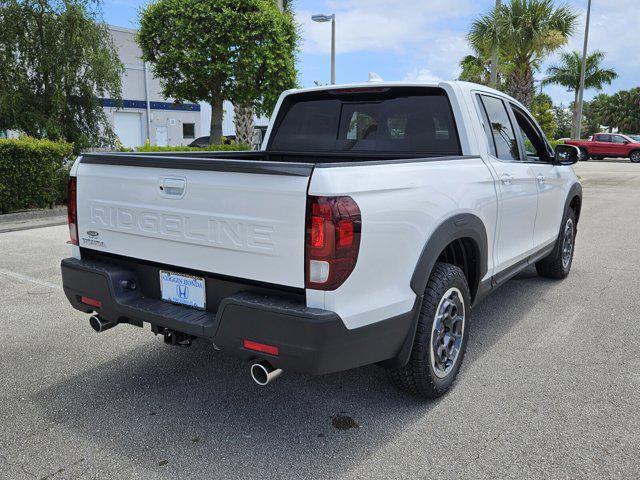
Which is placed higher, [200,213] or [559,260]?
[200,213]

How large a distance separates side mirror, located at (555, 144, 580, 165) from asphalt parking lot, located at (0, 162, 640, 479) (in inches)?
55.1

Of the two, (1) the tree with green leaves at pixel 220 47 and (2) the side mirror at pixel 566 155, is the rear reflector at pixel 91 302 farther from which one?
(1) the tree with green leaves at pixel 220 47

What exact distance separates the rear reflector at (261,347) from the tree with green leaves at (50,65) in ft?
39.5

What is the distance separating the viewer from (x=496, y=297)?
5.32 metres

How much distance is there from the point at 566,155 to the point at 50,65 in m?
11.8

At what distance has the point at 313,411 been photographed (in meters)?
3.13

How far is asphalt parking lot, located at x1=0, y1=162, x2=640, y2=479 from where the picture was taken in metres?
2.62

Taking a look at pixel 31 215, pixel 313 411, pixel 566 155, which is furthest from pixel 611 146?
pixel 313 411

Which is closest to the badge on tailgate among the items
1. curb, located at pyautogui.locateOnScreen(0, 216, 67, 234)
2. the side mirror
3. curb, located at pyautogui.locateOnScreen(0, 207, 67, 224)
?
the side mirror

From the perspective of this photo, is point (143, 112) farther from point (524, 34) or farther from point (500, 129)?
point (500, 129)

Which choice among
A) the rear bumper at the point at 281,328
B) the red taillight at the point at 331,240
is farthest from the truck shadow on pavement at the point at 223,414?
the red taillight at the point at 331,240

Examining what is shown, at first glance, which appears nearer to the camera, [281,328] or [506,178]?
[281,328]

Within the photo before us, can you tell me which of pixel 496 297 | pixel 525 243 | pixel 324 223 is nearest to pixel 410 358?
pixel 324 223

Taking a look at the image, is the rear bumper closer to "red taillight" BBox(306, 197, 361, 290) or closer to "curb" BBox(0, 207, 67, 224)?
"red taillight" BBox(306, 197, 361, 290)
